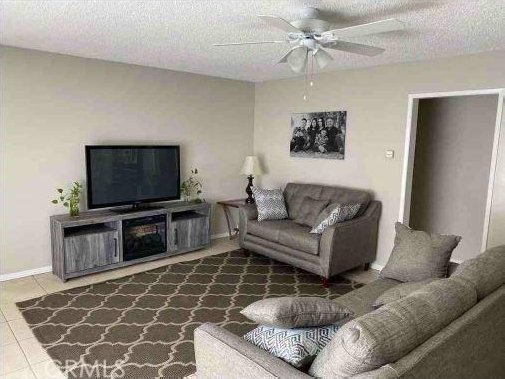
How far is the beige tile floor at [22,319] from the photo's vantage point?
246 cm

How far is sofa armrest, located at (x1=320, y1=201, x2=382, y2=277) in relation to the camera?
3.86m

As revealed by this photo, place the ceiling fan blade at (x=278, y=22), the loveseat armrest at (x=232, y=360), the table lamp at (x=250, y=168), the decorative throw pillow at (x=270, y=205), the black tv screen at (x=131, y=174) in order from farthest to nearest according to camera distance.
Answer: the table lamp at (x=250, y=168) < the decorative throw pillow at (x=270, y=205) < the black tv screen at (x=131, y=174) < the ceiling fan blade at (x=278, y=22) < the loveseat armrest at (x=232, y=360)

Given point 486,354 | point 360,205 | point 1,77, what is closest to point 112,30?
point 1,77

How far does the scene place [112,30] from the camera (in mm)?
3066

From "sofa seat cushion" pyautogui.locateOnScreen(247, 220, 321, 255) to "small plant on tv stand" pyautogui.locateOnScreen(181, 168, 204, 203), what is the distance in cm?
100

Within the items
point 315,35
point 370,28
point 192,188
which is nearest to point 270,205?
point 192,188

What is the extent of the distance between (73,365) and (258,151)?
405 cm

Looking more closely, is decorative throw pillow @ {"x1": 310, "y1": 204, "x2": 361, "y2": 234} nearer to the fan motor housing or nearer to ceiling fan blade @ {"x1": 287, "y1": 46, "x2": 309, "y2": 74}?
ceiling fan blade @ {"x1": 287, "y1": 46, "x2": 309, "y2": 74}

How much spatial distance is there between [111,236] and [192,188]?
1.45 meters

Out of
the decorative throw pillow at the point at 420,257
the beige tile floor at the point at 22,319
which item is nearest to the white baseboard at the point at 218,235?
the beige tile floor at the point at 22,319

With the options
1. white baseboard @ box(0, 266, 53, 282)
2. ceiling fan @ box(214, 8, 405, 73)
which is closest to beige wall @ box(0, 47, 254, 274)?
white baseboard @ box(0, 266, 53, 282)

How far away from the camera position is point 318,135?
5004 millimetres

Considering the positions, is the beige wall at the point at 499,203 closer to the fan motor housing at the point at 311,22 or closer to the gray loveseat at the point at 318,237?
the gray loveseat at the point at 318,237

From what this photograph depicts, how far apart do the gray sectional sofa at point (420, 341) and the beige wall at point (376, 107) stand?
232 cm
